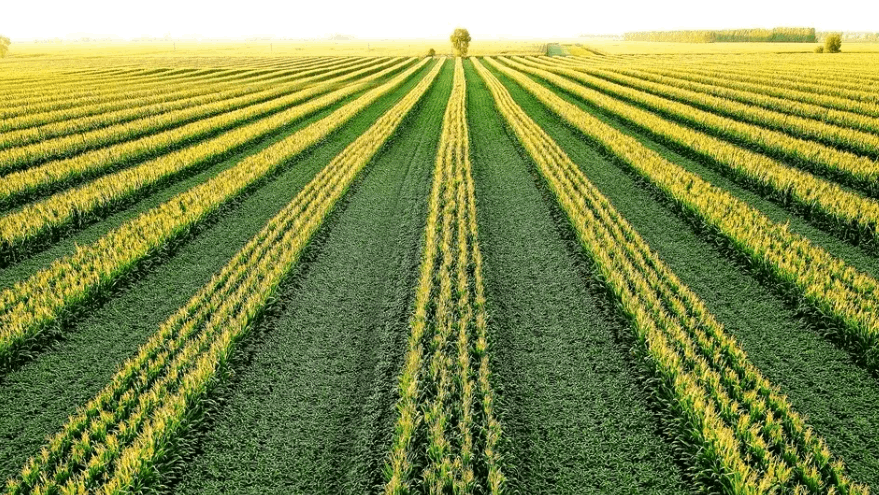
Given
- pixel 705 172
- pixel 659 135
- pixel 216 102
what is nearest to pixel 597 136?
pixel 659 135

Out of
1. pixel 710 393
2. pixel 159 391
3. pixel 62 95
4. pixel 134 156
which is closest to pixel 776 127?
pixel 710 393

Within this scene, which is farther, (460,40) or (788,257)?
(460,40)

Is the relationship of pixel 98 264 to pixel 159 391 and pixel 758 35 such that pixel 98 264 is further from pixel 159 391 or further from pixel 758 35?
pixel 758 35

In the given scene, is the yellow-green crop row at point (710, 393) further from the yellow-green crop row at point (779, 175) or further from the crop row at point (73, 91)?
the crop row at point (73, 91)

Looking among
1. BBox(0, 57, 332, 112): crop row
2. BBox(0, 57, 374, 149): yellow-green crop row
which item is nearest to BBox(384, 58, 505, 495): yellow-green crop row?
BBox(0, 57, 374, 149): yellow-green crop row

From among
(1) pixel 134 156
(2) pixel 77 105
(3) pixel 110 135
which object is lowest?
(1) pixel 134 156

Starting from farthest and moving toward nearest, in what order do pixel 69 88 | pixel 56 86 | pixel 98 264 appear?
1. pixel 56 86
2. pixel 69 88
3. pixel 98 264

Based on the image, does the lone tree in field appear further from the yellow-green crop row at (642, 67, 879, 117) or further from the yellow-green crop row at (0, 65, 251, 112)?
the yellow-green crop row at (0, 65, 251, 112)

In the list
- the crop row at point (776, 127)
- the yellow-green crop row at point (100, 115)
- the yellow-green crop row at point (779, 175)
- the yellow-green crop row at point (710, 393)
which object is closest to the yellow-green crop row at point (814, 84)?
the crop row at point (776, 127)
